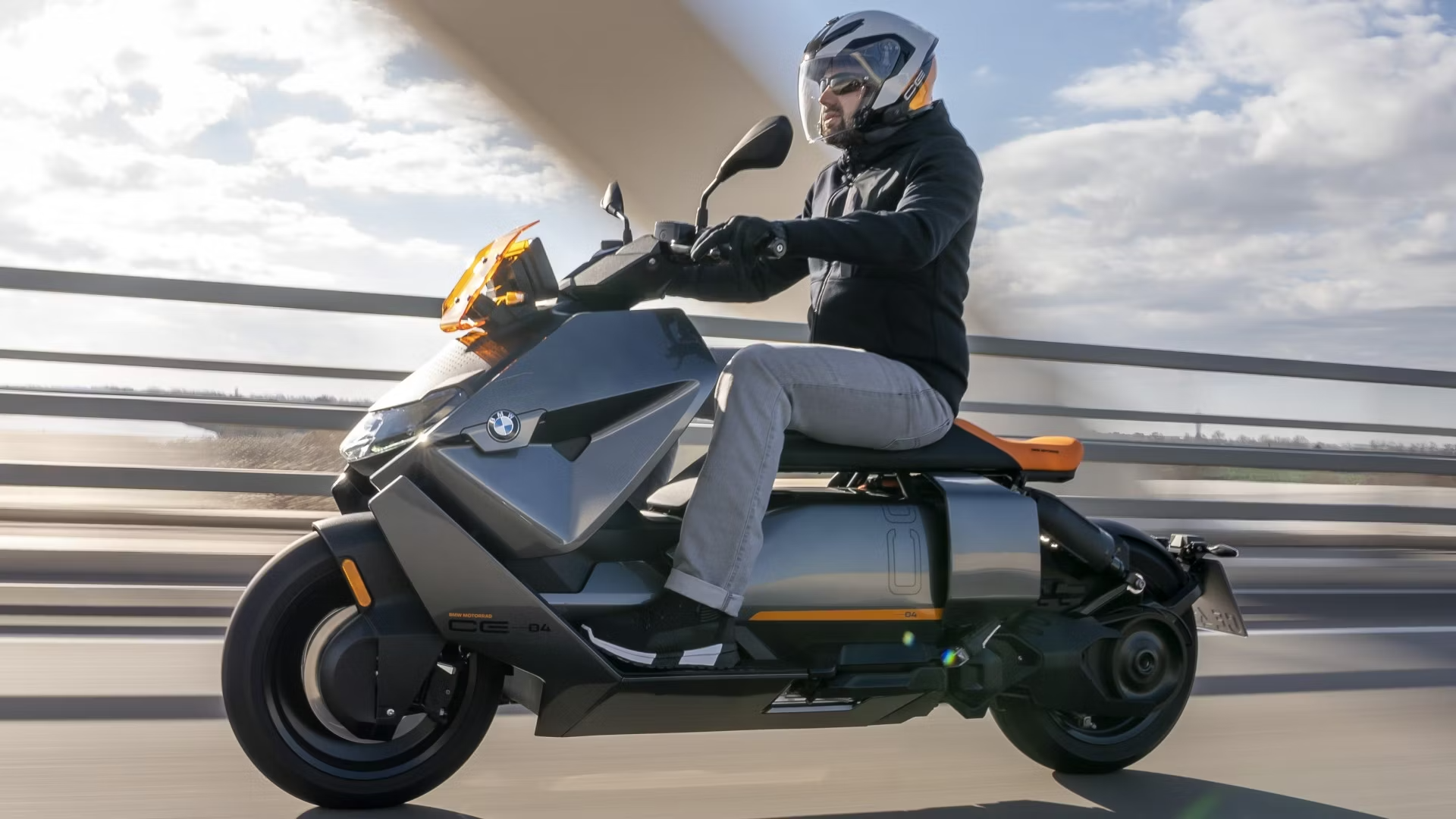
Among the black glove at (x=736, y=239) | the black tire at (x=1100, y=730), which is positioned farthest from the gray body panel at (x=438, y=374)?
the black tire at (x=1100, y=730)

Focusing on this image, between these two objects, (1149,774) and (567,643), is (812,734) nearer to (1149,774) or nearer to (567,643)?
(1149,774)

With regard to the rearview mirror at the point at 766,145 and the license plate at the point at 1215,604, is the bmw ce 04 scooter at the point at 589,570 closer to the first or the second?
the rearview mirror at the point at 766,145

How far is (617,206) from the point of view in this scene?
3352mm

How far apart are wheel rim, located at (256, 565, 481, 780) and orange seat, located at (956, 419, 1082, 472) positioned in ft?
4.22

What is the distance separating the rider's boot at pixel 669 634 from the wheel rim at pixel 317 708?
0.99 ft

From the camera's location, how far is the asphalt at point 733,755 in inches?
119

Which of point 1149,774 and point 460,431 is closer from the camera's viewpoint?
point 460,431

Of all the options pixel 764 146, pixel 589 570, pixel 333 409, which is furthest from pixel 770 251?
pixel 333 409

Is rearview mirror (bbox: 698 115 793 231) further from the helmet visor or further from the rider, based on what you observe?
the helmet visor

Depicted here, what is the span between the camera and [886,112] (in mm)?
3361

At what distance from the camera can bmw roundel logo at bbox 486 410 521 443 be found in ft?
9.20

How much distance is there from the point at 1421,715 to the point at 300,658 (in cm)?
312

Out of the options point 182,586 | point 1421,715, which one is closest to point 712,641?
point 1421,715

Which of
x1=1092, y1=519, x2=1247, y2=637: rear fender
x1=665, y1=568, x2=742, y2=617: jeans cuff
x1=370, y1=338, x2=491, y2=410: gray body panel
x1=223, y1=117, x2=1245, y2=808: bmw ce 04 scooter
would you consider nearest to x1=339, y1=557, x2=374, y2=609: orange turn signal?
x1=223, y1=117, x2=1245, y2=808: bmw ce 04 scooter
